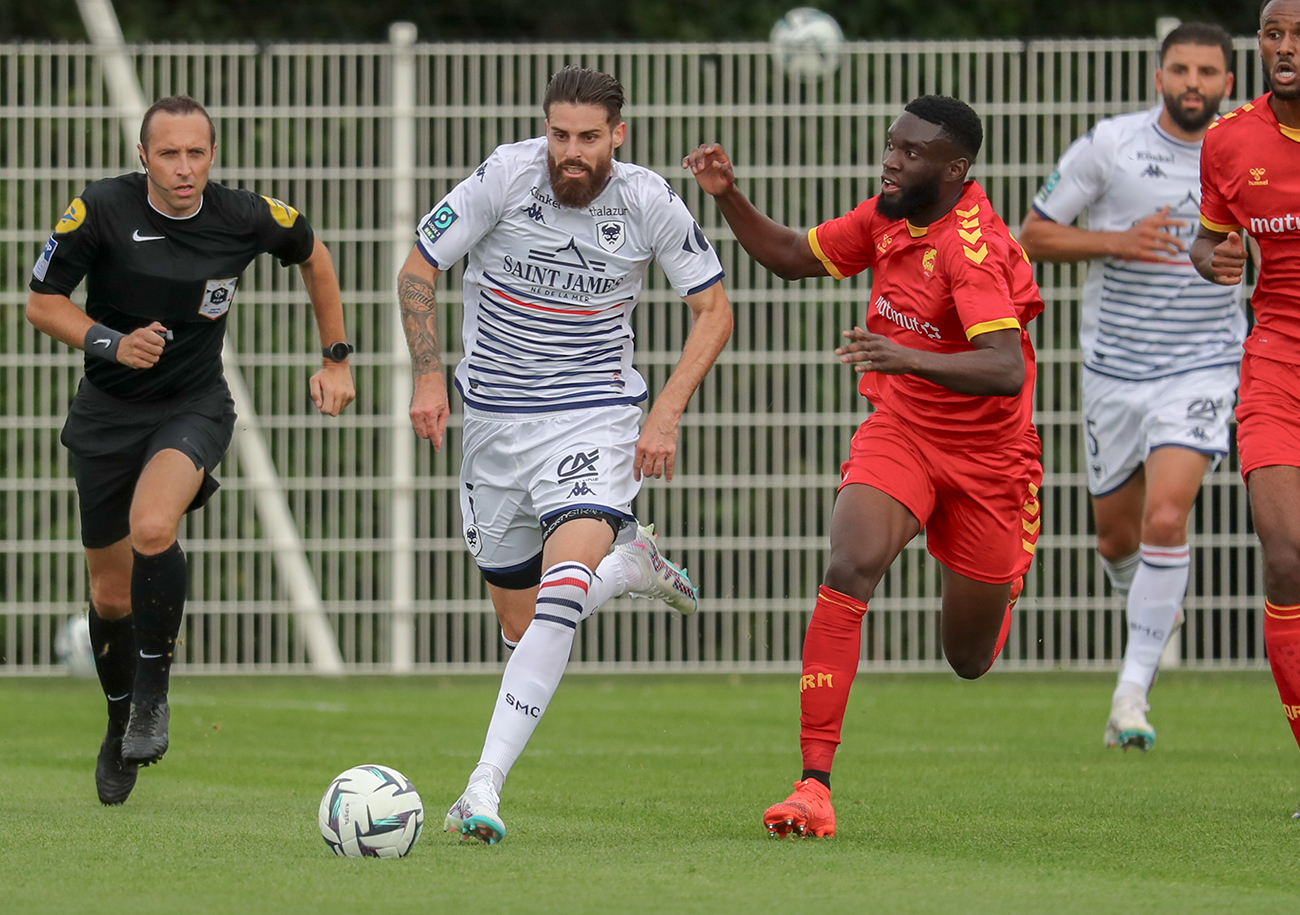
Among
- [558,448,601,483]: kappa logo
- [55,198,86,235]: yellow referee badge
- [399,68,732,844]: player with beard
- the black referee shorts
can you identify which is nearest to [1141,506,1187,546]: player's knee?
[399,68,732,844]: player with beard

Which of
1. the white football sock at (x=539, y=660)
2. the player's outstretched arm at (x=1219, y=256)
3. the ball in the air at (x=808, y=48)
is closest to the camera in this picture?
the white football sock at (x=539, y=660)

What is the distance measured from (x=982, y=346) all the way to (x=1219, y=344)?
137 inches

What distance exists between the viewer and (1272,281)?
20.7 feet

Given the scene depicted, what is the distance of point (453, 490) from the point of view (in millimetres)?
12008

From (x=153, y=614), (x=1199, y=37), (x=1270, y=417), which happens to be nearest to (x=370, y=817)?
(x=153, y=614)

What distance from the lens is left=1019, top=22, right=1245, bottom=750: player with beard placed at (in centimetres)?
876

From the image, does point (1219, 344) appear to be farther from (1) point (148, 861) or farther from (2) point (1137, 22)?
(2) point (1137, 22)

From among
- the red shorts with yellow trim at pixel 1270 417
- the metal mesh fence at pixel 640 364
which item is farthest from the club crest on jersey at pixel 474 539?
the metal mesh fence at pixel 640 364

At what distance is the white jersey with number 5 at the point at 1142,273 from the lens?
892 cm

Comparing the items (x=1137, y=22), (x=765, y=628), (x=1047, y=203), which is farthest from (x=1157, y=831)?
(x=1137, y=22)

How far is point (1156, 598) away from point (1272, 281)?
2.79 meters

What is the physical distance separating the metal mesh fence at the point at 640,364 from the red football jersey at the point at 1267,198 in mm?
5469

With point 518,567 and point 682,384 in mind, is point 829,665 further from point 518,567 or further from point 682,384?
point 518,567

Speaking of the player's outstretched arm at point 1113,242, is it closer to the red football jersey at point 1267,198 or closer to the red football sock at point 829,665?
the red football jersey at point 1267,198
